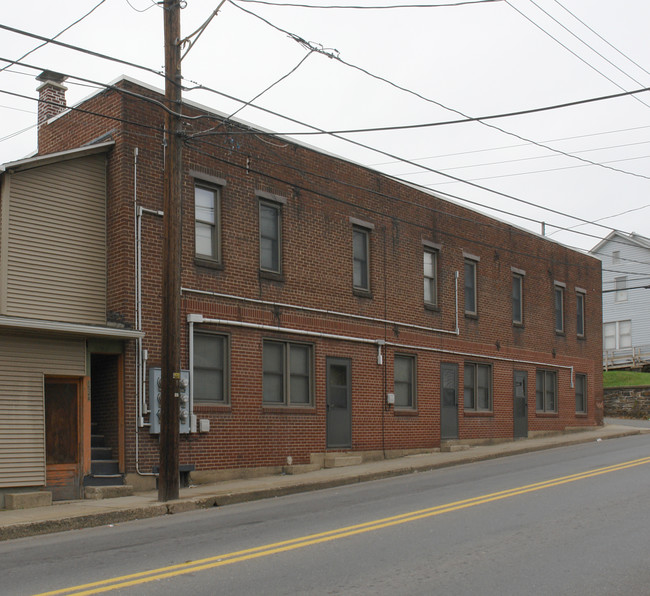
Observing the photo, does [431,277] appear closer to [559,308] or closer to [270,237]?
[270,237]

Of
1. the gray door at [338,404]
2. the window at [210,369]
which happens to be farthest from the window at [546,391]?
the window at [210,369]

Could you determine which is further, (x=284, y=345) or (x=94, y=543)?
(x=284, y=345)

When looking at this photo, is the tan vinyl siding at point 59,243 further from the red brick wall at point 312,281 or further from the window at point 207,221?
the window at point 207,221

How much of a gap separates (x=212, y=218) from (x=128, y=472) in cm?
556

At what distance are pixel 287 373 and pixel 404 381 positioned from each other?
480 cm

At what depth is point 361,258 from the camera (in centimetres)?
2233

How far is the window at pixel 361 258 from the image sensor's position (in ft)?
72.4

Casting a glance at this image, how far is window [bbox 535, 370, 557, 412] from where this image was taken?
30031 millimetres

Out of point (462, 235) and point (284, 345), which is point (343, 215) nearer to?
point (284, 345)

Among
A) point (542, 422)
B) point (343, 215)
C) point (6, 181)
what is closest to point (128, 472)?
point (6, 181)

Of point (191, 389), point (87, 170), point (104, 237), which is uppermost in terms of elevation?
point (87, 170)

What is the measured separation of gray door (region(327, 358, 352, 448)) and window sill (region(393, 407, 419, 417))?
202 centimetres

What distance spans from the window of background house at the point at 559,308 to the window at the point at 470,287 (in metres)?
5.96

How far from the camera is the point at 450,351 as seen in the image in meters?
25.1
